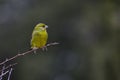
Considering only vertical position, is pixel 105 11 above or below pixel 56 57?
above

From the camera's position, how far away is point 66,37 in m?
19.2

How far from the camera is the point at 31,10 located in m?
18.7

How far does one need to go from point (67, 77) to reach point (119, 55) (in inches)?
196

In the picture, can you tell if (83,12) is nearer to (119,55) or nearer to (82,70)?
(82,70)

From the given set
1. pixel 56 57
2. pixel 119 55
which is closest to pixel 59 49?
pixel 56 57

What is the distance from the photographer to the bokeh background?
15984mm

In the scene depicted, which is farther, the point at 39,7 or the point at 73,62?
the point at 73,62

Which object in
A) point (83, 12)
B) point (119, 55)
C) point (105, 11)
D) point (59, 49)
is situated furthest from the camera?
point (59, 49)

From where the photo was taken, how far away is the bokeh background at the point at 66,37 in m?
16.0

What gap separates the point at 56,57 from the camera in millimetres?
19062

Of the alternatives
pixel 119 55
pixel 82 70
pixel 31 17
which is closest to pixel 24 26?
pixel 31 17

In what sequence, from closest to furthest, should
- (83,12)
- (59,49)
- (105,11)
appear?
(105,11) → (83,12) → (59,49)

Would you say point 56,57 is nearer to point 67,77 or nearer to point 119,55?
point 67,77

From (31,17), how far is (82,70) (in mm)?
1866
